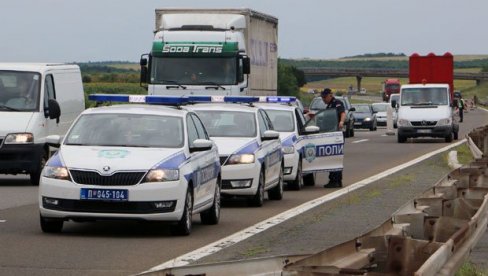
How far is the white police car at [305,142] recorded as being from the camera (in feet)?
75.8

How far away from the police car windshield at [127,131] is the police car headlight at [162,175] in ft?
2.73

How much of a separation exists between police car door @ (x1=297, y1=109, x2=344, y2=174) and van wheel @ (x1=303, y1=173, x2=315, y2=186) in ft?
2.66

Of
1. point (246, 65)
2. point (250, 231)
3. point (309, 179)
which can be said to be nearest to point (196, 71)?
point (246, 65)

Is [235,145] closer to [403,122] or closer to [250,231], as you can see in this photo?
[250,231]

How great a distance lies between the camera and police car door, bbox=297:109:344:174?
23859 millimetres

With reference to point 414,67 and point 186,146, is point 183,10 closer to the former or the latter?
point 186,146

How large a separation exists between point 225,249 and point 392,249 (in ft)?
15.8

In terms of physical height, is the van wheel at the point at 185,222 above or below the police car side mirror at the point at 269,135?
below

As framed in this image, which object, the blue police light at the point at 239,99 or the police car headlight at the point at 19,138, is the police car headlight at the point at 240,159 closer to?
the blue police light at the point at 239,99

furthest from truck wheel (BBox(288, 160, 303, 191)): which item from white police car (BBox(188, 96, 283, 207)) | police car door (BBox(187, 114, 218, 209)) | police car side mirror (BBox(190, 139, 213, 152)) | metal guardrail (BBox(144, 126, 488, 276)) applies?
metal guardrail (BBox(144, 126, 488, 276))

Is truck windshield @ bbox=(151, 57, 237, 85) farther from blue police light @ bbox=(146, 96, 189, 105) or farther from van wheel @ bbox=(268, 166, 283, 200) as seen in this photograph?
blue police light @ bbox=(146, 96, 189, 105)

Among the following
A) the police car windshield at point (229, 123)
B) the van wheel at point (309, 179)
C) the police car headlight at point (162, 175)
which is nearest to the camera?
the police car headlight at point (162, 175)

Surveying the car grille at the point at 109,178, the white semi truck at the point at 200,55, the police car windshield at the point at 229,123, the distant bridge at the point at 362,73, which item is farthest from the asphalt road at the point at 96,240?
the distant bridge at the point at 362,73

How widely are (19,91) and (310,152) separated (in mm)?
5280
